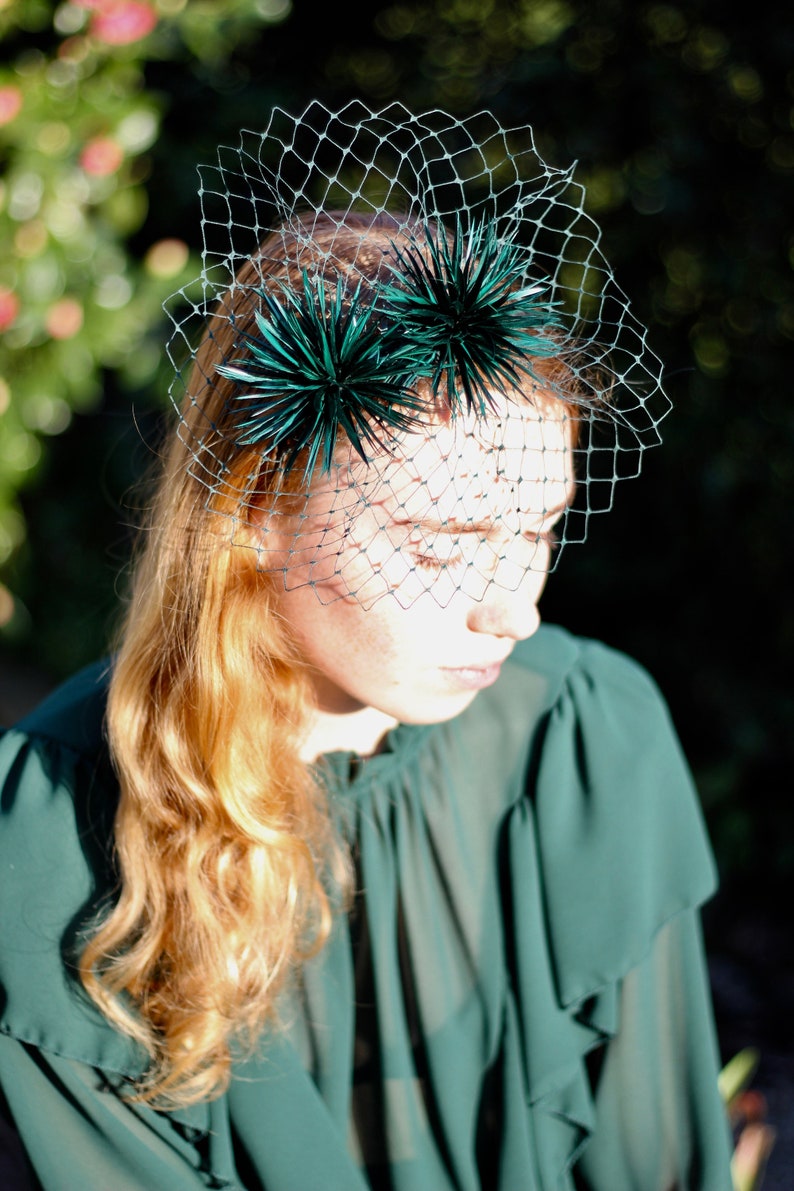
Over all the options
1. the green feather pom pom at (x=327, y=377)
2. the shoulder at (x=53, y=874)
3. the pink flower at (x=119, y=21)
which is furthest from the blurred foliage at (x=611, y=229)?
the green feather pom pom at (x=327, y=377)

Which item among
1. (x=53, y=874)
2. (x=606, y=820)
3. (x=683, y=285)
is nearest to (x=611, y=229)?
(x=683, y=285)

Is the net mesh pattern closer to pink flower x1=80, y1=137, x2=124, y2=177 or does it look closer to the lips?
the lips

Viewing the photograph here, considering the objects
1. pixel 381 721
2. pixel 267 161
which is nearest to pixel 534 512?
pixel 381 721

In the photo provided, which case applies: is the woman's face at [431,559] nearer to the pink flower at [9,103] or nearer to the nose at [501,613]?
the nose at [501,613]

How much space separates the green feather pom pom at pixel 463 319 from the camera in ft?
3.13

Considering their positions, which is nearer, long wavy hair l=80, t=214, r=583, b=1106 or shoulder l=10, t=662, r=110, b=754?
long wavy hair l=80, t=214, r=583, b=1106

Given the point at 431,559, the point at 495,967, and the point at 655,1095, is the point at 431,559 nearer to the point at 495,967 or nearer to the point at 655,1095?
the point at 495,967

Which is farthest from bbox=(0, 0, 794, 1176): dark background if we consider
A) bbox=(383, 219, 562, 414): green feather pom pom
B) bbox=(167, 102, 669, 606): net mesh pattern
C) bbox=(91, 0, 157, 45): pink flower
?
bbox=(383, 219, 562, 414): green feather pom pom

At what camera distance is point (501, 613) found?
3.59 feet

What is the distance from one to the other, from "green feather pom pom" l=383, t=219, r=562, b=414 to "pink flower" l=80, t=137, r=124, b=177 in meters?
1.57

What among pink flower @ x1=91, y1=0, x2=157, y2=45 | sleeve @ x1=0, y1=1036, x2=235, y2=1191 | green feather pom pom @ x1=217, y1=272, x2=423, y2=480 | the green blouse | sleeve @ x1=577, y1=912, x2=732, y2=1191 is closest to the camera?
green feather pom pom @ x1=217, y1=272, x2=423, y2=480

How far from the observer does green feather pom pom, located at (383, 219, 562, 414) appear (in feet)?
3.13

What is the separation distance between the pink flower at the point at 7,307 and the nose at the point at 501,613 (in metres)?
1.66

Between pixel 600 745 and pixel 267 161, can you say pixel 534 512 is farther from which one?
pixel 267 161
